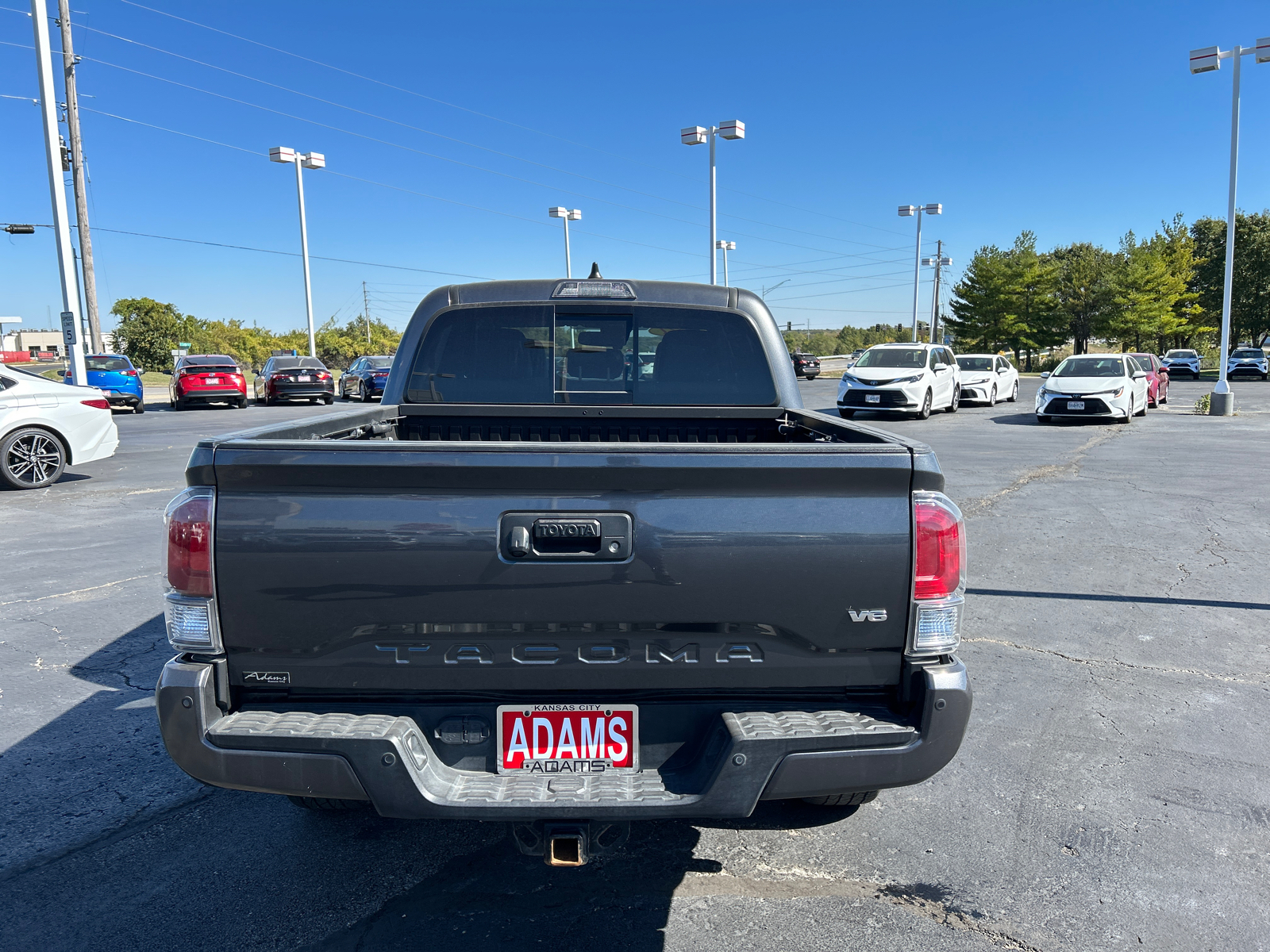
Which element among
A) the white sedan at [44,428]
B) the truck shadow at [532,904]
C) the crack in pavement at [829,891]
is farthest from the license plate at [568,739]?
the white sedan at [44,428]

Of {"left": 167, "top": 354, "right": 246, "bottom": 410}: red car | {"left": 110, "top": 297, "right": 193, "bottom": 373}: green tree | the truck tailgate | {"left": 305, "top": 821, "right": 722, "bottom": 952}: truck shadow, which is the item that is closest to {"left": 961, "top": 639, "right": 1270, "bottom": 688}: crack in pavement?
{"left": 305, "top": 821, "right": 722, "bottom": 952}: truck shadow

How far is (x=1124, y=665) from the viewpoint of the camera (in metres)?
4.99

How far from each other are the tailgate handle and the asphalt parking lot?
1.20 metres

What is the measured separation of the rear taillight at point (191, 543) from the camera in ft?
7.45

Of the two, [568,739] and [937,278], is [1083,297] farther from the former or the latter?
[568,739]

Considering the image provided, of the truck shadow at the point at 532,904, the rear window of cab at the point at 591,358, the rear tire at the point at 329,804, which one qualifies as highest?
the rear window of cab at the point at 591,358

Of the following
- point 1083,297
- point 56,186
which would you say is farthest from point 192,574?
point 1083,297

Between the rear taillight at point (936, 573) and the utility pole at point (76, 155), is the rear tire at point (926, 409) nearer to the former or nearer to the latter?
the rear taillight at point (936, 573)

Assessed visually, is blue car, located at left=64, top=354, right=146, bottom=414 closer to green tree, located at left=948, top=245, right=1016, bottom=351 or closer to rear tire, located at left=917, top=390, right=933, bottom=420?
rear tire, located at left=917, top=390, right=933, bottom=420

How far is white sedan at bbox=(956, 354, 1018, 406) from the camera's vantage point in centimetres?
2673

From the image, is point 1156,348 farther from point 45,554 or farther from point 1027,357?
point 45,554

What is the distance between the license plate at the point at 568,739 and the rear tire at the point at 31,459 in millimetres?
10958

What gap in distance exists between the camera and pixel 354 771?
89.4 inches

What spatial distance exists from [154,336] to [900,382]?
65.9 meters
